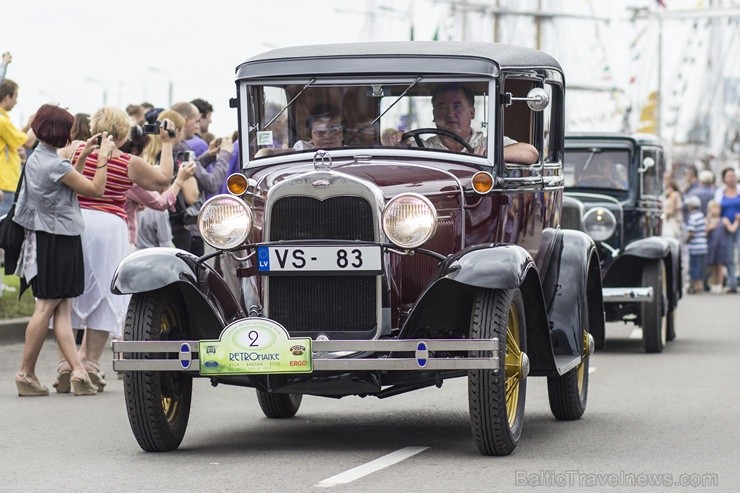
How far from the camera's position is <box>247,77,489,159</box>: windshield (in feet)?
27.2

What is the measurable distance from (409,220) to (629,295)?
730 cm

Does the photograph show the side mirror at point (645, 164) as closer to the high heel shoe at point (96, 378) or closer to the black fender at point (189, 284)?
the high heel shoe at point (96, 378)

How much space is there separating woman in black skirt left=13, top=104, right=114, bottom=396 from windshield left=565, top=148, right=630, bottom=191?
22.7ft

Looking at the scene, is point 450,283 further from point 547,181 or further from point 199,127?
point 199,127

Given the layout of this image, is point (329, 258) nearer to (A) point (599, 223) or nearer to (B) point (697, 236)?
(A) point (599, 223)

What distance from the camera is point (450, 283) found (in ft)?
23.9

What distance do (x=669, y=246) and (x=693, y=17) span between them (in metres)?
49.6

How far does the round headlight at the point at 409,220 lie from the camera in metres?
7.38

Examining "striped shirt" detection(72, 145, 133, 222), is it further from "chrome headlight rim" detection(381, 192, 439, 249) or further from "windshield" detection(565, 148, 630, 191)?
"windshield" detection(565, 148, 630, 191)

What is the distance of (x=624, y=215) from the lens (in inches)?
619

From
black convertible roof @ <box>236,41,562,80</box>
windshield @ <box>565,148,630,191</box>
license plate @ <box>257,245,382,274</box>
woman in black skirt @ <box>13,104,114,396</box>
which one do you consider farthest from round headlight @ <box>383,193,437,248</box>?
windshield @ <box>565,148,630,191</box>

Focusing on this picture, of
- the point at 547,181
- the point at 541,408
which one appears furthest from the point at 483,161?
the point at 541,408

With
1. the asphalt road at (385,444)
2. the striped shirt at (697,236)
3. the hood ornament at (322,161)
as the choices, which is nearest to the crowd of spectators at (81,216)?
the asphalt road at (385,444)

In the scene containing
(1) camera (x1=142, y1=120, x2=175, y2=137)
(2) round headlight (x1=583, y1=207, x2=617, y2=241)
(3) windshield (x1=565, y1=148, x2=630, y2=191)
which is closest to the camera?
(1) camera (x1=142, y1=120, x2=175, y2=137)
